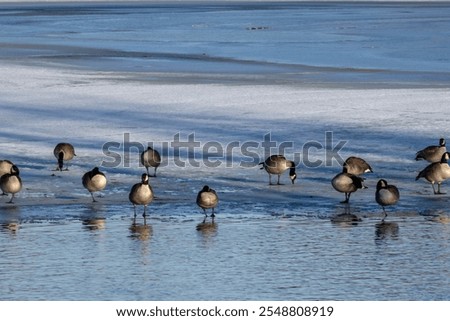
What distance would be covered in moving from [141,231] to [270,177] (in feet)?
12.1

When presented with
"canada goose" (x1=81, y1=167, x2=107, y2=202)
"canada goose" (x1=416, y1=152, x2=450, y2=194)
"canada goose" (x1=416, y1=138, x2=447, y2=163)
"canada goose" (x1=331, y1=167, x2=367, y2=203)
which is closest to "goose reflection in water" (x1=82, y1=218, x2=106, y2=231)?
"canada goose" (x1=81, y1=167, x2=107, y2=202)

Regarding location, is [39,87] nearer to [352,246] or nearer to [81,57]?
[81,57]

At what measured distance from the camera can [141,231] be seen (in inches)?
491

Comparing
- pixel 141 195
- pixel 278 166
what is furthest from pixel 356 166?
pixel 141 195

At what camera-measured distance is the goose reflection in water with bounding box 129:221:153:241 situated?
1219 centimetres

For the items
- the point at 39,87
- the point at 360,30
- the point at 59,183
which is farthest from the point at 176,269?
the point at 360,30

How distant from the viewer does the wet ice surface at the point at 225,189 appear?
1026cm

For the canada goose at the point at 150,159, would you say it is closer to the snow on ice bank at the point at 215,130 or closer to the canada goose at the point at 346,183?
the snow on ice bank at the point at 215,130

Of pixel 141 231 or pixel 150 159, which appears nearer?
pixel 141 231

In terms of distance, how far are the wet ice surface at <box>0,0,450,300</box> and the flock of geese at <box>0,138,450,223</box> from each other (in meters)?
0.22

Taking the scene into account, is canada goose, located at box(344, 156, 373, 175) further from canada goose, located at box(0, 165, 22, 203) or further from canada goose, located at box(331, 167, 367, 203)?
canada goose, located at box(0, 165, 22, 203)

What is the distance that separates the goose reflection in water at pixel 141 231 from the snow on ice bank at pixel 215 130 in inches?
56.6

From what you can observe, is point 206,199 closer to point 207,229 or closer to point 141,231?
point 207,229
